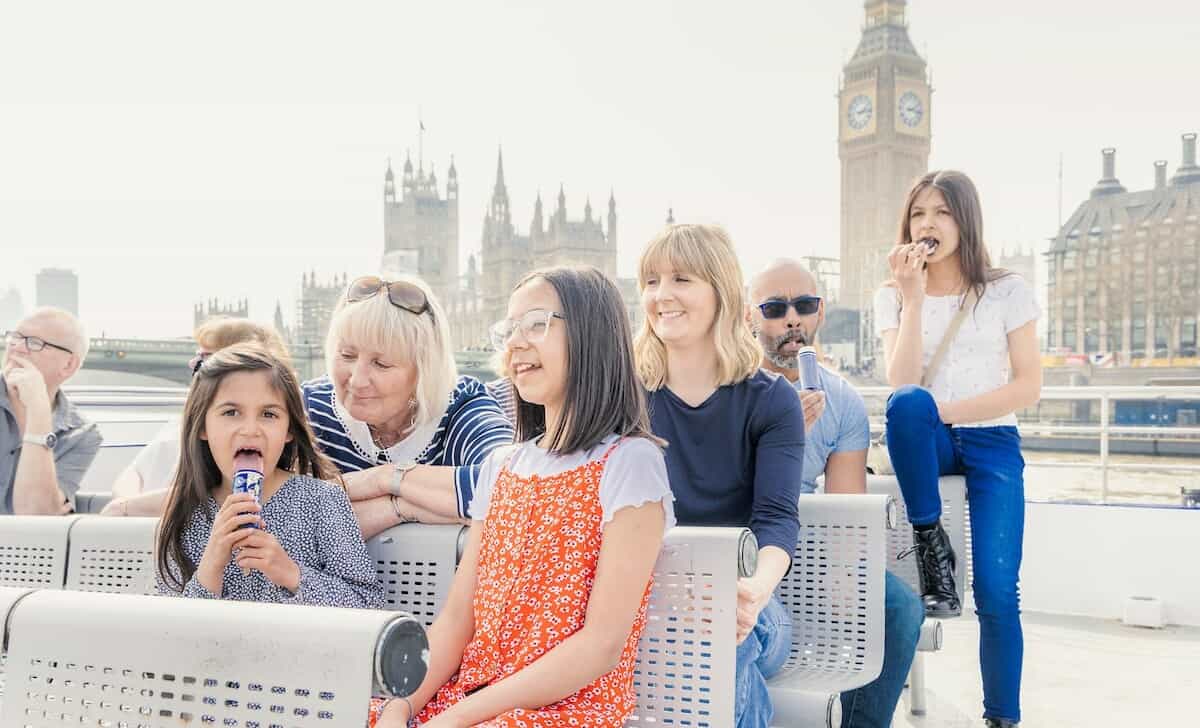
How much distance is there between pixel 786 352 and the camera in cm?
246

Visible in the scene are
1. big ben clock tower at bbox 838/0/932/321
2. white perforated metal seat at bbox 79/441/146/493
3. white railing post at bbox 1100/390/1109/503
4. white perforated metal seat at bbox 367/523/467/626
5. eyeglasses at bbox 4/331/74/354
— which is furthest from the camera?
big ben clock tower at bbox 838/0/932/321

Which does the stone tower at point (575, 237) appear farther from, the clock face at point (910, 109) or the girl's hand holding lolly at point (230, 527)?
the girl's hand holding lolly at point (230, 527)

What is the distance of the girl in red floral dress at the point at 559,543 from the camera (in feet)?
4.48

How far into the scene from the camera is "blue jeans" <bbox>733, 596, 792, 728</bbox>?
1.61m

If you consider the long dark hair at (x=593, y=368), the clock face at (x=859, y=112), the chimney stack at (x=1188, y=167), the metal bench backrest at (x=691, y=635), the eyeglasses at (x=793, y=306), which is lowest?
the metal bench backrest at (x=691, y=635)

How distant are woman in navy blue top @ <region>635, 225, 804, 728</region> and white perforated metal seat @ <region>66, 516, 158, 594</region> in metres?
0.90

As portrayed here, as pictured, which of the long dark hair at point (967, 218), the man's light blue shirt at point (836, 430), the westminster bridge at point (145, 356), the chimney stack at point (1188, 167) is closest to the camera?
the man's light blue shirt at point (836, 430)

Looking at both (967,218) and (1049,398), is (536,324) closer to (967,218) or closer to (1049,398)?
(967,218)

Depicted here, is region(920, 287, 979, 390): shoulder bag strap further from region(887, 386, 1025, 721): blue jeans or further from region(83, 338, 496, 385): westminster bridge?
region(83, 338, 496, 385): westminster bridge

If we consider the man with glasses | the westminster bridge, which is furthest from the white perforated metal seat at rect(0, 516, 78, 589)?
the westminster bridge

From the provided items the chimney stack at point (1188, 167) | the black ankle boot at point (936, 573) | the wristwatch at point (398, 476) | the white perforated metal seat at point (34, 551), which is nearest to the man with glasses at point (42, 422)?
the white perforated metal seat at point (34, 551)

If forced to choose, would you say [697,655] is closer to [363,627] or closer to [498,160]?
[363,627]

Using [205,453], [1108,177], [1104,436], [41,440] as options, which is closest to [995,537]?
[205,453]

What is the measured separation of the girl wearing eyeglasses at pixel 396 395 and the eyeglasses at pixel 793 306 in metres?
0.73
